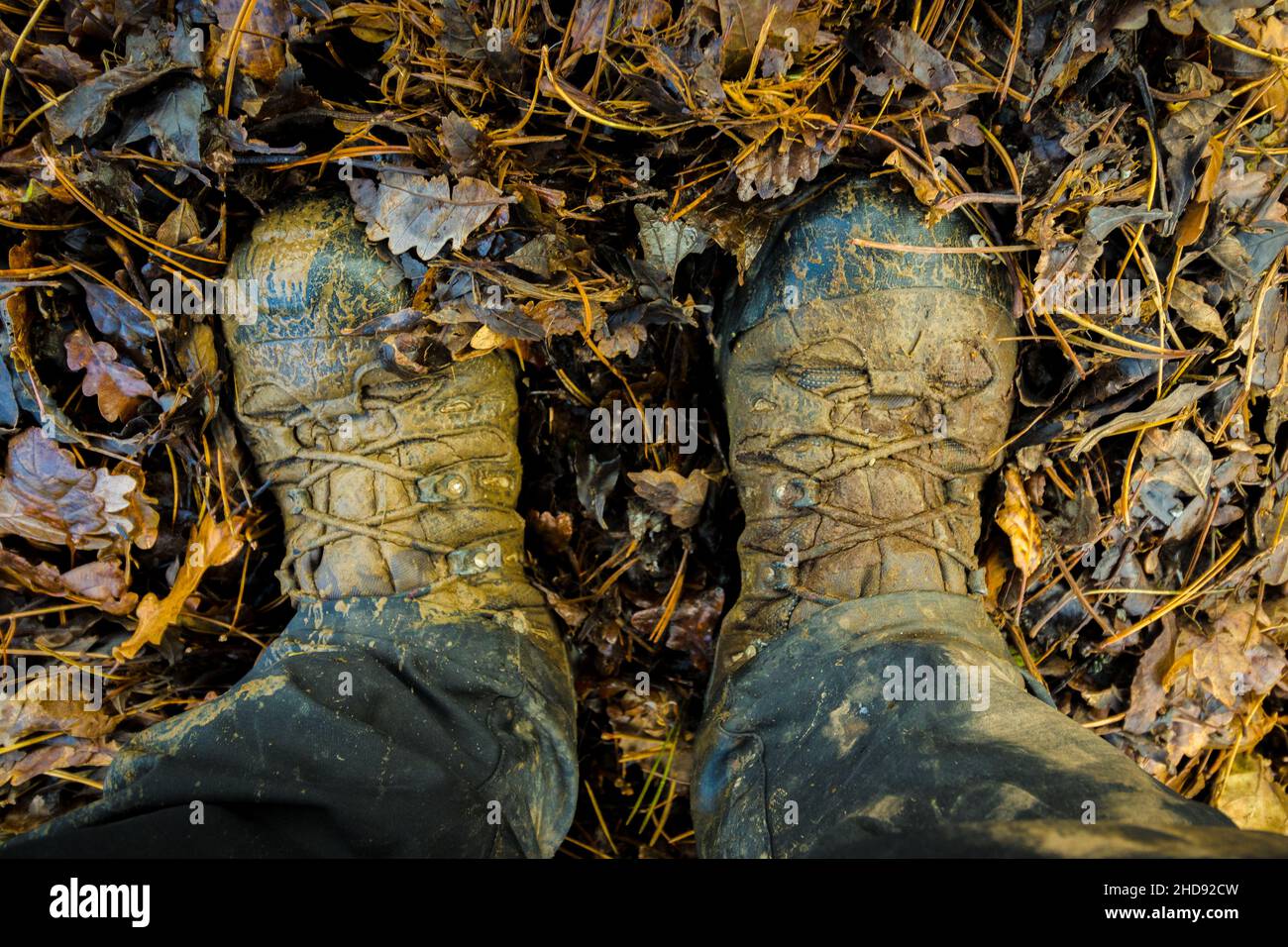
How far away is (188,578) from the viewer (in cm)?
228

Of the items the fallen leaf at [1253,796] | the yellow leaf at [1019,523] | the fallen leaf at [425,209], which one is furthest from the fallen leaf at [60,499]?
the fallen leaf at [1253,796]

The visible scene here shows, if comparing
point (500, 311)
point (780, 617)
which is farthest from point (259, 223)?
point (780, 617)

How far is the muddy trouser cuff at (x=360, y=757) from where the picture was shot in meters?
1.42

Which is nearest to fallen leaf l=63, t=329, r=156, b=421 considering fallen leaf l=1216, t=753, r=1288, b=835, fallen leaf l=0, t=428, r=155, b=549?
fallen leaf l=0, t=428, r=155, b=549

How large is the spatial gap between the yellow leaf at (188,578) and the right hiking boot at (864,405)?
54.2 inches

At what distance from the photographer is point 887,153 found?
1967mm

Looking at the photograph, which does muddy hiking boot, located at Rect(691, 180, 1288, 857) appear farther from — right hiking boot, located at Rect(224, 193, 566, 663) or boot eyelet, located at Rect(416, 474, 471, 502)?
boot eyelet, located at Rect(416, 474, 471, 502)

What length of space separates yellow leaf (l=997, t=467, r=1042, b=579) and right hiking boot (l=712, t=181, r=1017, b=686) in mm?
98

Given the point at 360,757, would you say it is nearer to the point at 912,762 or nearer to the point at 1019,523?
the point at 912,762

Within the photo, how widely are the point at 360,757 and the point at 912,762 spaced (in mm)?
1010

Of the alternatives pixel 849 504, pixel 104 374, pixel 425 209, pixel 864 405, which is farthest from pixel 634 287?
pixel 104 374

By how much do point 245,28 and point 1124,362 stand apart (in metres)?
2.20

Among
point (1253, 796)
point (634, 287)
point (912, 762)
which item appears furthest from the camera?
point (1253, 796)

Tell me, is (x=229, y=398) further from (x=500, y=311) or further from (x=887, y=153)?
(x=887, y=153)
